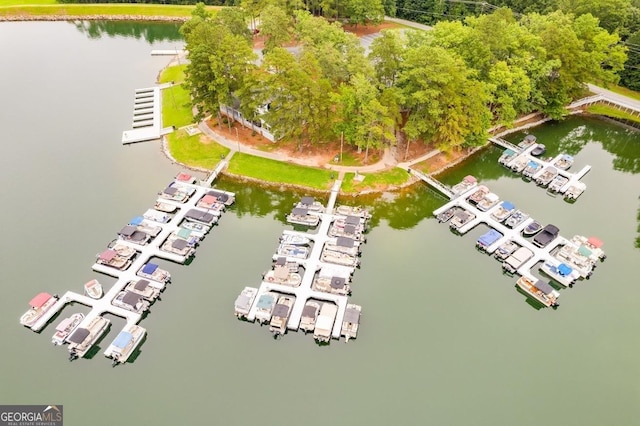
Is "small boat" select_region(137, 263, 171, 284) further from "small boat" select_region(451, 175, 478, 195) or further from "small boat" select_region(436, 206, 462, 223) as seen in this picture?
"small boat" select_region(451, 175, 478, 195)

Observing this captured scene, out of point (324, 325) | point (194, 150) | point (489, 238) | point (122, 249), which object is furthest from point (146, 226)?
point (489, 238)

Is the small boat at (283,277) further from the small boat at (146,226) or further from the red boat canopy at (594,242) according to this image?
the red boat canopy at (594,242)

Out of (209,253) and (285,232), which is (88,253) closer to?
(209,253)

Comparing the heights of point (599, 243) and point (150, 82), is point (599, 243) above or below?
below

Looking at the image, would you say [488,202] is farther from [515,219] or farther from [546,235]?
[546,235]

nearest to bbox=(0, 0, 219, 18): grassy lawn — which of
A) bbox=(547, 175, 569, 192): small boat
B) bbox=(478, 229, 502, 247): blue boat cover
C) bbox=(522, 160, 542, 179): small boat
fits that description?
A: bbox=(522, 160, 542, 179): small boat

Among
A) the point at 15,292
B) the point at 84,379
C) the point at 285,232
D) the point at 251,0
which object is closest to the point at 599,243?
the point at 285,232
